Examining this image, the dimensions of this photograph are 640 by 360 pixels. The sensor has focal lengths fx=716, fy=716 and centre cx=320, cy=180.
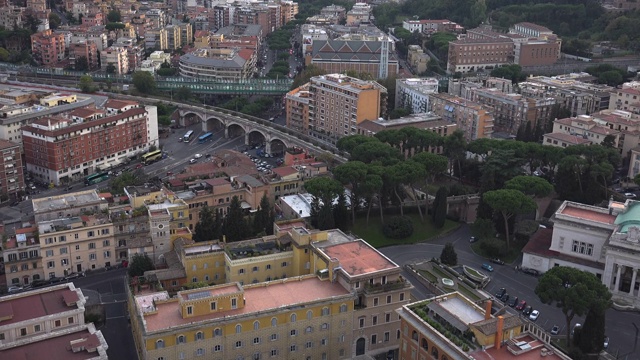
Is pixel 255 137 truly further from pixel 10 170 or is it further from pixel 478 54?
pixel 478 54

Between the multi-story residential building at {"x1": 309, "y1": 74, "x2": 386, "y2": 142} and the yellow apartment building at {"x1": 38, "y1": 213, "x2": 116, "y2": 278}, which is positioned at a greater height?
the multi-story residential building at {"x1": 309, "y1": 74, "x2": 386, "y2": 142}

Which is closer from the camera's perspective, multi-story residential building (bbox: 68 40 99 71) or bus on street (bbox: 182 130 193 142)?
bus on street (bbox: 182 130 193 142)

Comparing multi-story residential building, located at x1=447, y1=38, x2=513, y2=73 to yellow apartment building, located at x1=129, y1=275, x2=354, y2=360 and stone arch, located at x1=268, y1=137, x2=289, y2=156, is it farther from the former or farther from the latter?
yellow apartment building, located at x1=129, y1=275, x2=354, y2=360

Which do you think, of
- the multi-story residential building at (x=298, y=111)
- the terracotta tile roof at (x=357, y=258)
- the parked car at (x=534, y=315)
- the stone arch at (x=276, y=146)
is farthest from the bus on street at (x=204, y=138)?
the parked car at (x=534, y=315)

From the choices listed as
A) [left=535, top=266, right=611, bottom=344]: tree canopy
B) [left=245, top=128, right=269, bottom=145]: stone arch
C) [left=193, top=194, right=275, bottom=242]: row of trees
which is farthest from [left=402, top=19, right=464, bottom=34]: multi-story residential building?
[left=535, top=266, right=611, bottom=344]: tree canopy

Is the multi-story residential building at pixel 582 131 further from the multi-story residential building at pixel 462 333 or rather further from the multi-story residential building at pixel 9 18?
the multi-story residential building at pixel 9 18

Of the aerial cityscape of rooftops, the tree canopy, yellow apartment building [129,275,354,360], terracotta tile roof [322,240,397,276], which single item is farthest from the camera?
terracotta tile roof [322,240,397,276]
